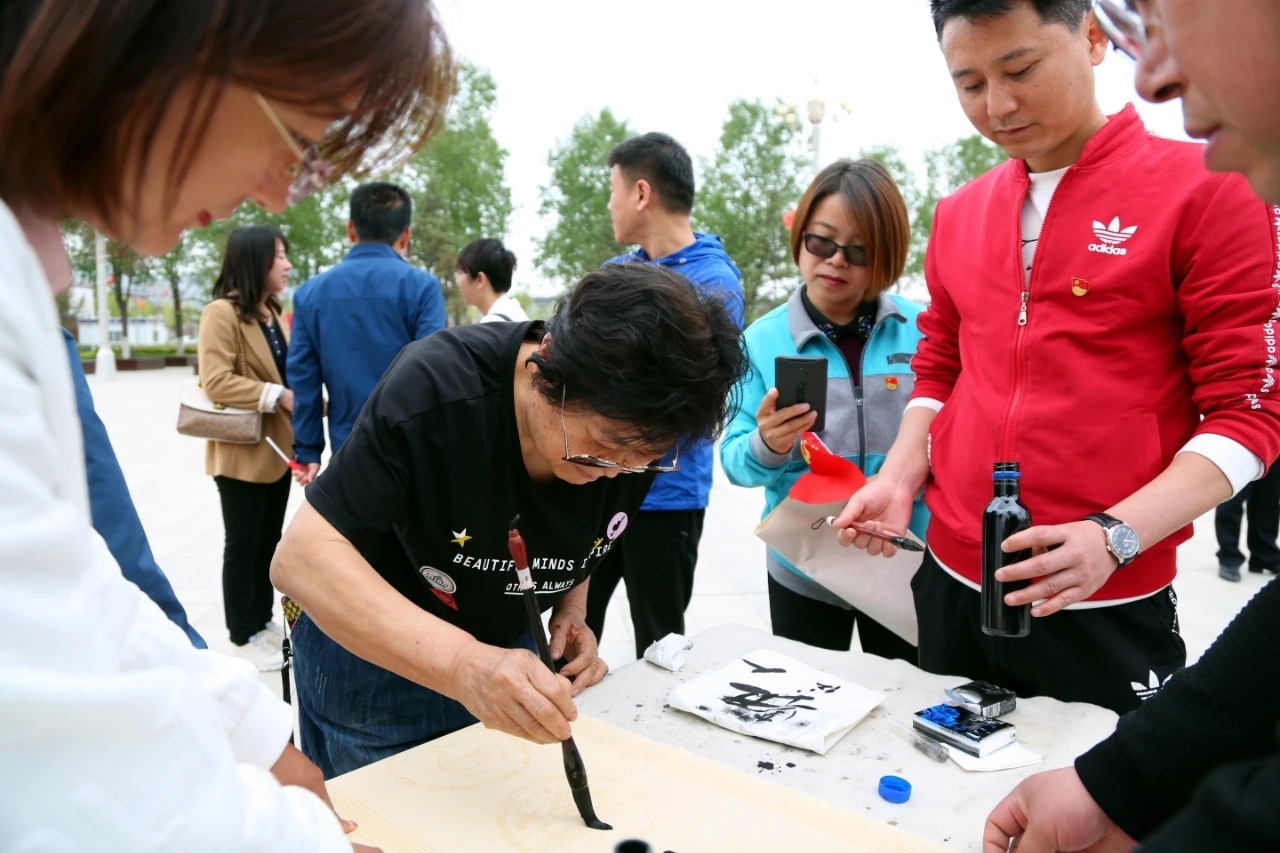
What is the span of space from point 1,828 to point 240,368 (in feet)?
11.5

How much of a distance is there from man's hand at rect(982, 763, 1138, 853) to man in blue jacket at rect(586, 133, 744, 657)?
1.71m

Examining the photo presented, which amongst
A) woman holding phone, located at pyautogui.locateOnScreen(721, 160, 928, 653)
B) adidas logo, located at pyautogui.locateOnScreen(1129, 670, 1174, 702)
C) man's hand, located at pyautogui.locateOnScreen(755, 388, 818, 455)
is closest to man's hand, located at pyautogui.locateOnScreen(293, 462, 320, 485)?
woman holding phone, located at pyautogui.locateOnScreen(721, 160, 928, 653)

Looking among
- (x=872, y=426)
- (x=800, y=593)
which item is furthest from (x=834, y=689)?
(x=872, y=426)

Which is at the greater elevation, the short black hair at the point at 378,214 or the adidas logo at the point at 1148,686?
the short black hair at the point at 378,214

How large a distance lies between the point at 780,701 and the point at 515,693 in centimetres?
60

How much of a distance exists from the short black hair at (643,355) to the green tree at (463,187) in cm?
2210

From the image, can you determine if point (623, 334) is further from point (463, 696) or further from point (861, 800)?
point (861, 800)

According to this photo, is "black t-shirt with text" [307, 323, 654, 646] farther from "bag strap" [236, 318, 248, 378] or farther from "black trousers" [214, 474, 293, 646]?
"bag strap" [236, 318, 248, 378]

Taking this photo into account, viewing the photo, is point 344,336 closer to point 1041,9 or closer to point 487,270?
point 487,270

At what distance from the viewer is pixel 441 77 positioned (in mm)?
792

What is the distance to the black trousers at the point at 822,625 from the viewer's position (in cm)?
243

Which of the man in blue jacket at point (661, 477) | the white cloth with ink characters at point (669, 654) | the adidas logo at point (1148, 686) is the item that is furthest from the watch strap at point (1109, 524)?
the man in blue jacket at point (661, 477)

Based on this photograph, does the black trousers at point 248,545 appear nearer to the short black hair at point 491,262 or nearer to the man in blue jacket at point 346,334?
the man in blue jacket at point 346,334

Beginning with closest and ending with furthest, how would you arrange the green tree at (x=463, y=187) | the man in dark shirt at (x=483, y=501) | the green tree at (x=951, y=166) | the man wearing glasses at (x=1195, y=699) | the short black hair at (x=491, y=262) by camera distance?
the man wearing glasses at (x=1195, y=699), the man in dark shirt at (x=483, y=501), the short black hair at (x=491, y=262), the green tree at (x=463, y=187), the green tree at (x=951, y=166)
